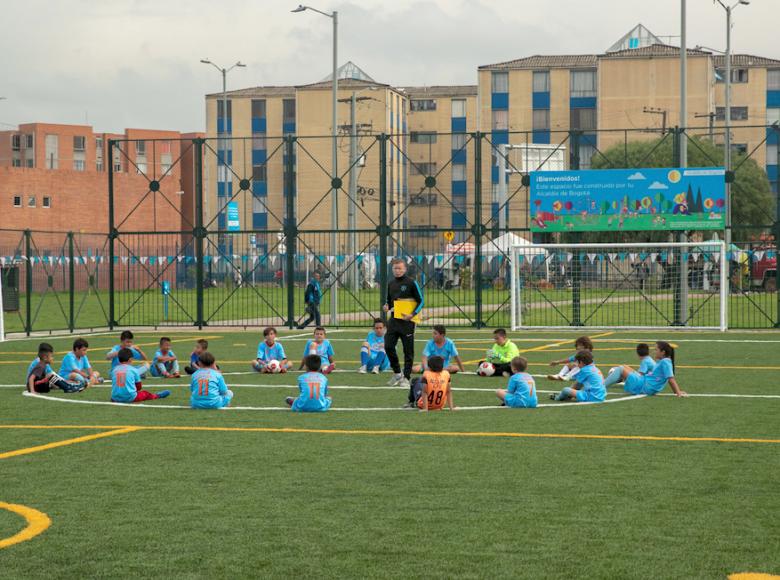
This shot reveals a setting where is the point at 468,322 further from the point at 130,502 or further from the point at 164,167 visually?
the point at 164,167

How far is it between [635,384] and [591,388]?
3.73 ft

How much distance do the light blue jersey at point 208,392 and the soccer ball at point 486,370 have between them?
219 inches

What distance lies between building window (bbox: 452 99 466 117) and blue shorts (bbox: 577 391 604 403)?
8602 centimetres

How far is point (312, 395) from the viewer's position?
15867 millimetres

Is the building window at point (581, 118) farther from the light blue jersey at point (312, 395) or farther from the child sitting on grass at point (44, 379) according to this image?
the light blue jersey at point (312, 395)

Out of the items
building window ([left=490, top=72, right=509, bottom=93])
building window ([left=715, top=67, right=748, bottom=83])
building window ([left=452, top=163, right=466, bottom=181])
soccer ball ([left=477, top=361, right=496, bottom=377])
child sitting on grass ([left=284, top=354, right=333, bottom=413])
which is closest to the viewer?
child sitting on grass ([left=284, top=354, right=333, bottom=413])

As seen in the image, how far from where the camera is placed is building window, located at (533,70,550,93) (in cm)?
9319

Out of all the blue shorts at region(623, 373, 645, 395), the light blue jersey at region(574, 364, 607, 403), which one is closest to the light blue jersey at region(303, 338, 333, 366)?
the light blue jersey at region(574, 364, 607, 403)

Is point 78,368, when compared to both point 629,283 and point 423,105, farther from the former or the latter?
point 423,105

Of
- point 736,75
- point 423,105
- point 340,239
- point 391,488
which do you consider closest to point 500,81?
point 423,105

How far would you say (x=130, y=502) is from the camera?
32.2 ft

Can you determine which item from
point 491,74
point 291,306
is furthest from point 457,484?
point 491,74

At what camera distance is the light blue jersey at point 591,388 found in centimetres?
1706

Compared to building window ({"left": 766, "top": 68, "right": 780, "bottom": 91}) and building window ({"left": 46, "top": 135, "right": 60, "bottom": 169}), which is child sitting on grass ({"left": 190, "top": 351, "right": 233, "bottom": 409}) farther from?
building window ({"left": 46, "top": 135, "right": 60, "bottom": 169})
